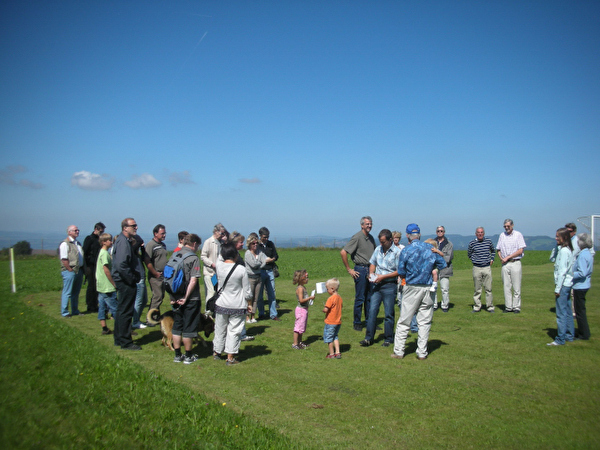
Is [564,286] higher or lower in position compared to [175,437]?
higher

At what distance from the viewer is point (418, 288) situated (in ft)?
22.4

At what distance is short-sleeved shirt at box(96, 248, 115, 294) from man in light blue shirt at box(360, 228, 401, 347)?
5.08 meters

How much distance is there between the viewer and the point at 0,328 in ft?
22.1

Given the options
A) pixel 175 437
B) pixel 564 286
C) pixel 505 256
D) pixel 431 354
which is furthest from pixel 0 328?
pixel 505 256

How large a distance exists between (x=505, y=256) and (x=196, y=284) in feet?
26.2

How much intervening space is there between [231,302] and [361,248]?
11.3 feet

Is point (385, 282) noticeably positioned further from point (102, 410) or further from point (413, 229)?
point (102, 410)

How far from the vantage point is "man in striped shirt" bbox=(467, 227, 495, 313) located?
10805 mm

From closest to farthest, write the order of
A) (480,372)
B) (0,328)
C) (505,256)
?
(480,372) < (0,328) < (505,256)

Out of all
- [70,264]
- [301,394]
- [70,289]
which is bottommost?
[301,394]

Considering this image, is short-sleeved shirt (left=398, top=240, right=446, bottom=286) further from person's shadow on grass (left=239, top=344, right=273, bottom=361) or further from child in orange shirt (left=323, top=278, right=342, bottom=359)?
person's shadow on grass (left=239, top=344, right=273, bottom=361)

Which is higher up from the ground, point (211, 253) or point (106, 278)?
point (211, 253)

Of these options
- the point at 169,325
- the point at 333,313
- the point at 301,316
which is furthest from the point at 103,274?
the point at 333,313

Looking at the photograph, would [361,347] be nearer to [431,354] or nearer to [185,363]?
[431,354]
